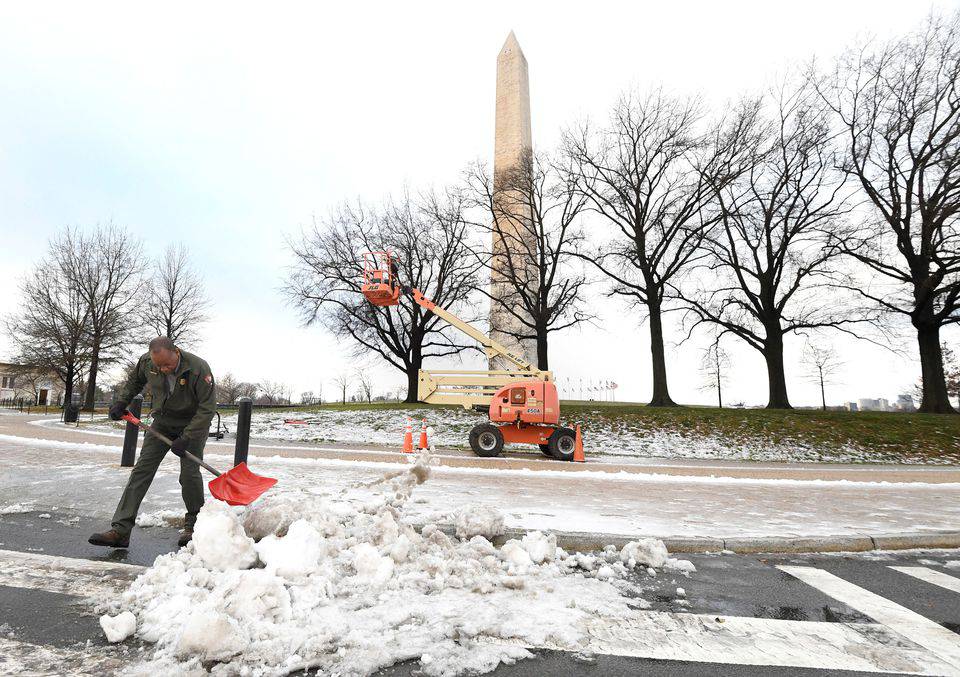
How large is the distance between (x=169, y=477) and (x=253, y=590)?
5.85 m

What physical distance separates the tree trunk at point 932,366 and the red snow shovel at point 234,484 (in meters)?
28.1

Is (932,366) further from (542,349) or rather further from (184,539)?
(184,539)

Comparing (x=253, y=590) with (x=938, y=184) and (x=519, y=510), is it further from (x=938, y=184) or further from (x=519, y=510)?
(x=938, y=184)

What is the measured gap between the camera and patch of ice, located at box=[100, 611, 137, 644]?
2.51 meters

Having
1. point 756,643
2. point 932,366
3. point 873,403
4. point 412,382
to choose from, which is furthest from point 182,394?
point 873,403

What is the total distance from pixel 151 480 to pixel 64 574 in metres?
1.01

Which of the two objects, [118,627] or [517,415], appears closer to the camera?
[118,627]

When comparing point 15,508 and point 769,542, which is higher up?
point 15,508

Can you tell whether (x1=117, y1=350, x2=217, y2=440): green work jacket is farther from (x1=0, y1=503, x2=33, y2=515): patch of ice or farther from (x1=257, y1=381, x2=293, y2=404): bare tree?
(x1=257, y1=381, x2=293, y2=404): bare tree

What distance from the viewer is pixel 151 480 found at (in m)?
4.43

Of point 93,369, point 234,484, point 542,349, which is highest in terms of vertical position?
point 542,349

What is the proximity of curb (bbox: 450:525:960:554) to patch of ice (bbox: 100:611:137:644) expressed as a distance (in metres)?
2.65

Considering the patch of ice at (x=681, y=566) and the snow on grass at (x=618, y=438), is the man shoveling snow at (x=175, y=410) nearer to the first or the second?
the patch of ice at (x=681, y=566)

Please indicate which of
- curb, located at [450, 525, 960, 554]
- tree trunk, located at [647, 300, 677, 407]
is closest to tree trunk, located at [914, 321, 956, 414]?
tree trunk, located at [647, 300, 677, 407]
